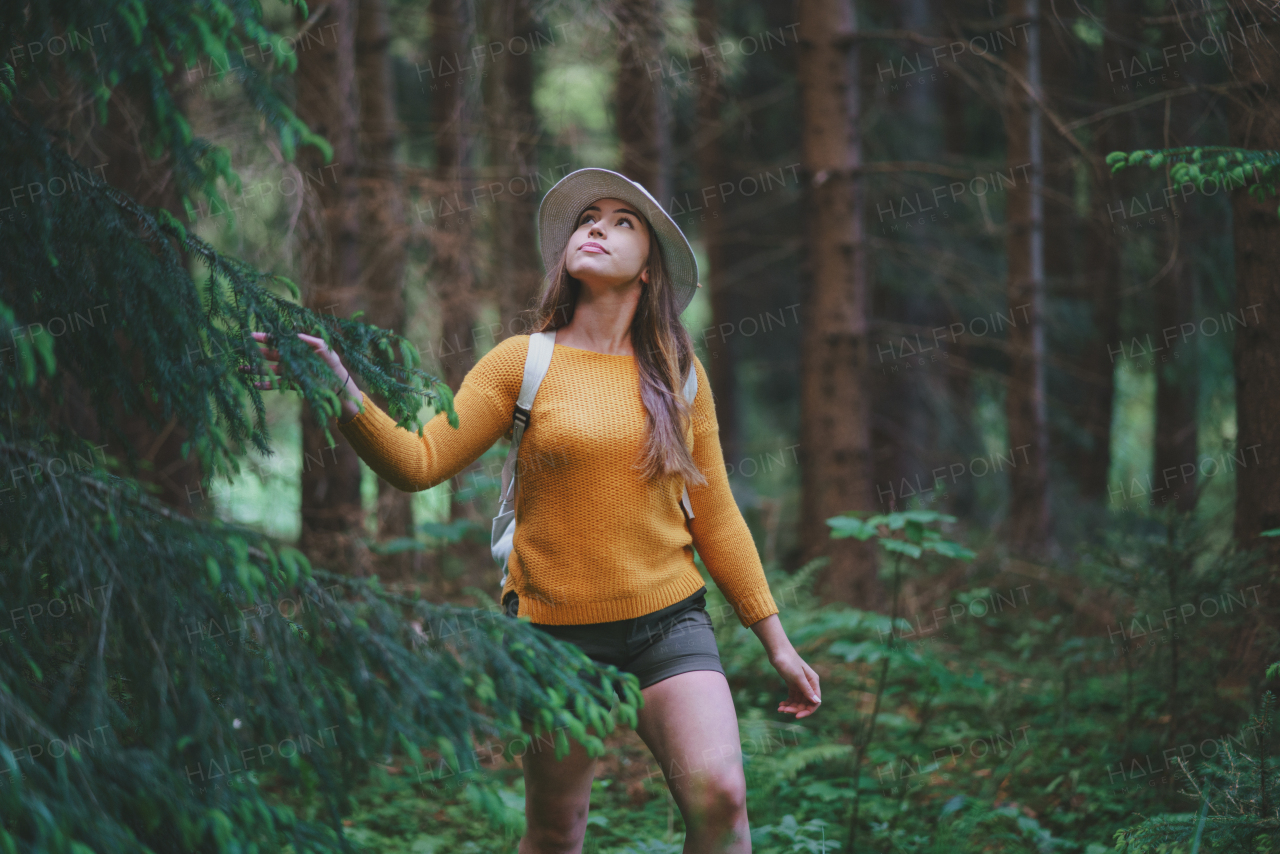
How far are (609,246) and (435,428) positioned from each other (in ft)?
2.64

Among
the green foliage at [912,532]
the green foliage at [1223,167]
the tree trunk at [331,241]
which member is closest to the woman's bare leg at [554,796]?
the green foliage at [912,532]

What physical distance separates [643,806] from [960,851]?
159 cm

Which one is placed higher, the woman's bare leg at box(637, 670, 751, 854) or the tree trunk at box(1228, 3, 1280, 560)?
the tree trunk at box(1228, 3, 1280, 560)

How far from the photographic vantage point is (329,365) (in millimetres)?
2262

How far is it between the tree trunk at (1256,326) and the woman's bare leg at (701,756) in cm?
308

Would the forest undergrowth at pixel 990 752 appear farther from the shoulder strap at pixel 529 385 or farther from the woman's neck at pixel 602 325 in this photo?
the woman's neck at pixel 602 325

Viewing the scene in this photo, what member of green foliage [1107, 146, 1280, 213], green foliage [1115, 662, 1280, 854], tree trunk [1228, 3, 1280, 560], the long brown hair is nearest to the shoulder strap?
the long brown hair

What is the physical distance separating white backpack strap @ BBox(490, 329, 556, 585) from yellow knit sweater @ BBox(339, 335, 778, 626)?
1.0 inches

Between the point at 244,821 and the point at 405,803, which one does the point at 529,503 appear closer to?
the point at 244,821

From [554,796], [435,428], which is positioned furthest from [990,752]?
[435,428]

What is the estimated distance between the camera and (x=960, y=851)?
10.7 feet

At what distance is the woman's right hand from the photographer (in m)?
2.17

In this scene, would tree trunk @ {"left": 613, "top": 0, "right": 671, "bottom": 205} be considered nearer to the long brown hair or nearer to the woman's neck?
the long brown hair

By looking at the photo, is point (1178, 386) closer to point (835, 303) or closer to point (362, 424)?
point (835, 303)
